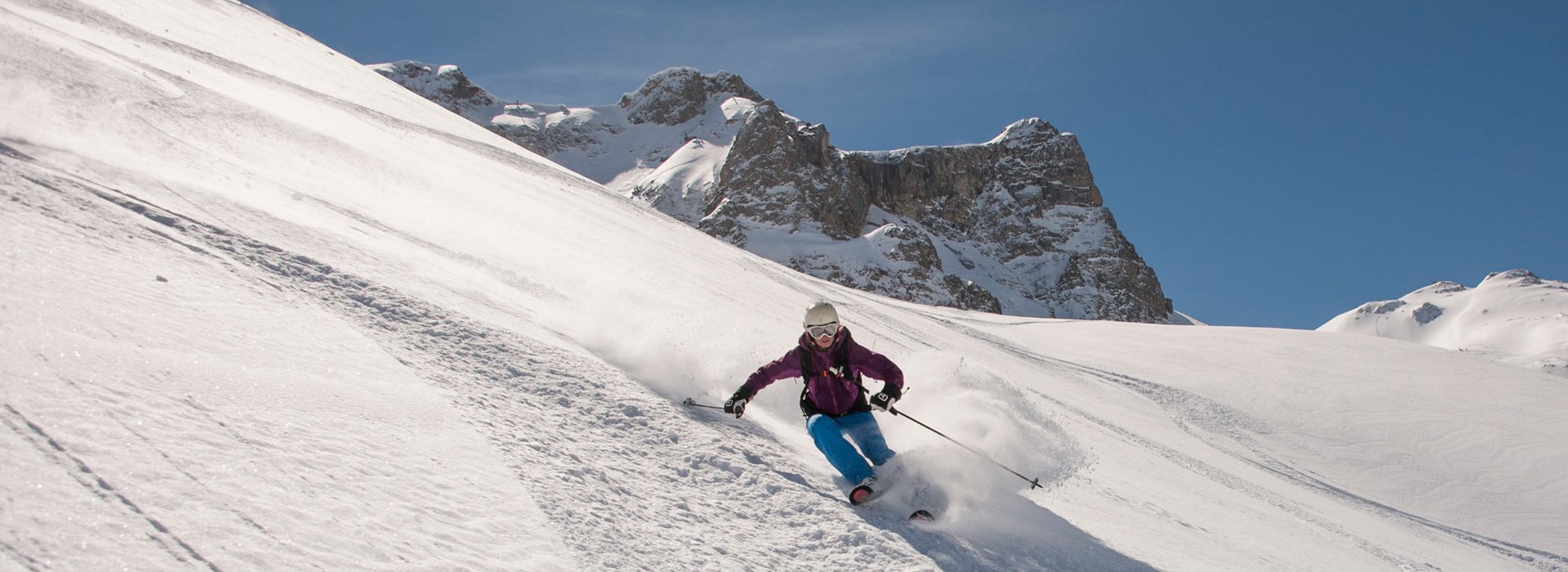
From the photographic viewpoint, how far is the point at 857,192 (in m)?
127

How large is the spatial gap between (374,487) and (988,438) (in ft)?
11.7

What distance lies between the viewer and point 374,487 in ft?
10.0

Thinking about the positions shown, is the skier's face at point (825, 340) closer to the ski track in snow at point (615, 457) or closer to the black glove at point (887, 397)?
the black glove at point (887, 397)

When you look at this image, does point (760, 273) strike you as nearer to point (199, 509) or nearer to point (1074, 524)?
point (1074, 524)

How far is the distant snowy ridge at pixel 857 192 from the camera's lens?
108 metres

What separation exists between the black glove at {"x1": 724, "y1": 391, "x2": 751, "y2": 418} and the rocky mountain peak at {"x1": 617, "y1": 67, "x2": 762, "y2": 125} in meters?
154

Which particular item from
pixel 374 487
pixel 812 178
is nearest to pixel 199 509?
pixel 374 487

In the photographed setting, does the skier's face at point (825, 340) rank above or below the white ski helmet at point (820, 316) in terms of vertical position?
below

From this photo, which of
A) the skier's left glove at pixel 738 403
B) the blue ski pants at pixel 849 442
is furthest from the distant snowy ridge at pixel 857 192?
the blue ski pants at pixel 849 442

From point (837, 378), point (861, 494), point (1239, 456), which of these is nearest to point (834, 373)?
point (837, 378)

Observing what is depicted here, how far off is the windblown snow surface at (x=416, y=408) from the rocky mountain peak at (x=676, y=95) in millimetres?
146956

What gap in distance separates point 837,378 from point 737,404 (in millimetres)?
639

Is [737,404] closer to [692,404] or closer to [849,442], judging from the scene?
[692,404]

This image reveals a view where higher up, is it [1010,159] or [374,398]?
[1010,159]
